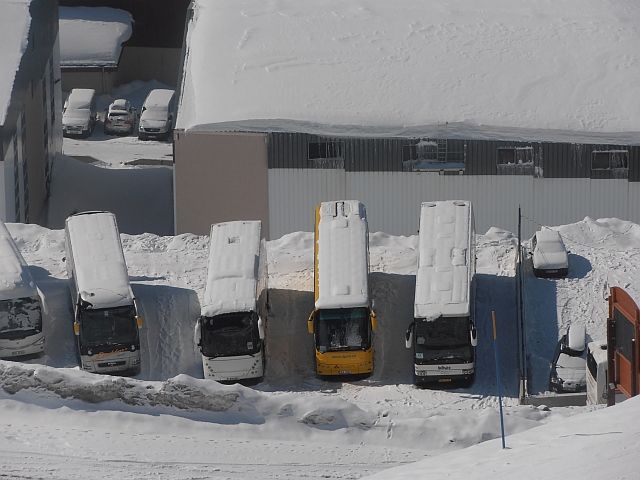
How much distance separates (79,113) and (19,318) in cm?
2866

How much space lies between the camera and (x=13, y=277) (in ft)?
99.2

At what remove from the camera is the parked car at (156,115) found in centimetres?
5659

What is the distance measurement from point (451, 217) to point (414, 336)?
362 centimetres

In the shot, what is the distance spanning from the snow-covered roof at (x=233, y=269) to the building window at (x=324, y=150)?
7616 millimetres

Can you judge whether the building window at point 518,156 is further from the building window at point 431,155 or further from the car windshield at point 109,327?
the car windshield at point 109,327

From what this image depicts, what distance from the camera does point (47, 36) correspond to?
5062cm

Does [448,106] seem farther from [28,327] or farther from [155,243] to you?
[28,327]

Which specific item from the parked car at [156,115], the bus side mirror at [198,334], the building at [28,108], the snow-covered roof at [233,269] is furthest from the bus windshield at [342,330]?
the parked car at [156,115]

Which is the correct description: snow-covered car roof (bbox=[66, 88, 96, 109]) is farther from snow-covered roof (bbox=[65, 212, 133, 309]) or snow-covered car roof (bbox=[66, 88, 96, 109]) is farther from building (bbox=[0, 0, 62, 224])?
snow-covered roof (bbox=[65, 212, 133, 309])

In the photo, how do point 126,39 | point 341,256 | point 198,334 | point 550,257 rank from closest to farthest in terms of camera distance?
point 198,334, point 341,256, point 550,257, point 126,39

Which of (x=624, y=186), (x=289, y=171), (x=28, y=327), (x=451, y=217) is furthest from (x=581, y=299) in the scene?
(x=28, y=327)

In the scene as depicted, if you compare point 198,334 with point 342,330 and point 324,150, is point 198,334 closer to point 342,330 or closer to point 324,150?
point 342,330

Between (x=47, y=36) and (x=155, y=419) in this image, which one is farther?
(x=47, y=36)

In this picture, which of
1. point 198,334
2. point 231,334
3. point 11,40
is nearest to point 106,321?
point 198,334
